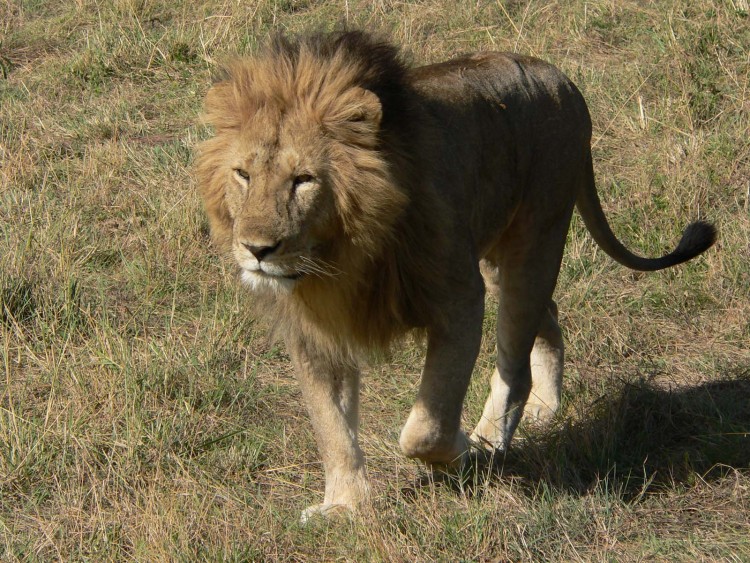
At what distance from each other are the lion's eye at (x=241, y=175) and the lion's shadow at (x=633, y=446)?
1.16m

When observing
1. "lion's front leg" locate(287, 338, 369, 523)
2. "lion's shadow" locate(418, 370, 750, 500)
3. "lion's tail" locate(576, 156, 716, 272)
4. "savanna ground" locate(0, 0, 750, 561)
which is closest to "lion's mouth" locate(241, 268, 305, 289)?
"lion's front leg" locate(287, 338, 369, 523)

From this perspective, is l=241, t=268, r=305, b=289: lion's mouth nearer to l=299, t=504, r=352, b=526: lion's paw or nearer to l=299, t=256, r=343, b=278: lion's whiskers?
l=299, t=256, r=343, b=278: lion's whiskers

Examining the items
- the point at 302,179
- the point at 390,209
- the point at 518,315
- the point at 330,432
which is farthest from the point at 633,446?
the point at 302,179

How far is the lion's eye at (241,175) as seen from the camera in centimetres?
303

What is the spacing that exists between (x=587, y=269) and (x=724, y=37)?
2.35 metres

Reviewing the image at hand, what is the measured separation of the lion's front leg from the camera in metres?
3.51

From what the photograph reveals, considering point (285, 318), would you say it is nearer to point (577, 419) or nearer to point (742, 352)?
point (577, 419)

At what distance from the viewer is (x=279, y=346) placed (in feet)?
16.0

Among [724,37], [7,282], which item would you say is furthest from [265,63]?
[724,37]

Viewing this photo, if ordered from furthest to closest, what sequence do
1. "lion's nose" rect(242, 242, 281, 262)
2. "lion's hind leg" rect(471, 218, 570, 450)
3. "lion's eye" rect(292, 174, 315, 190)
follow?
"lion's hind leg" rect(471, 218, 570, 450) < "lion's eye" rect(292, 174, 315, 190) < "lion's nose" rect(242, 242, 281, 262)

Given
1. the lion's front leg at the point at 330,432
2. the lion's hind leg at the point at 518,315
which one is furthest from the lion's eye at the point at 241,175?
the lion's hind leg at the point at 518,315

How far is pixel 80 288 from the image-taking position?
4973mm

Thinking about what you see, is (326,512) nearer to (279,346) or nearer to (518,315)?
(518,315)

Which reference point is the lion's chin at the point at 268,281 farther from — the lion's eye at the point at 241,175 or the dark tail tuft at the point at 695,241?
the dark tail tuft at the point at 695,241
